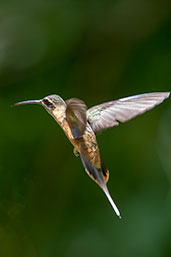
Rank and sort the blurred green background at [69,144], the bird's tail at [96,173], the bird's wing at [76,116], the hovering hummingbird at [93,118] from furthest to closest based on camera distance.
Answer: the blurred green background at [69,144]
the bird's tail at [96,173]
the hovering hummingbird at [93,118]
the bird's wing at [76,116]

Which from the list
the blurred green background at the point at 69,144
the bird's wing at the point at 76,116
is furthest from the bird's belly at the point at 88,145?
the blurred green background at the point at 69,144

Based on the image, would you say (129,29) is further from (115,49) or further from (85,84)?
(85,84)

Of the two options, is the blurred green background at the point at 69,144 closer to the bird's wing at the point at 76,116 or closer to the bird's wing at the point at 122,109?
the bird's wing at the point at 122,109

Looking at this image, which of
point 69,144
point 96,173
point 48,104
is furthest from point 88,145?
point 69,144

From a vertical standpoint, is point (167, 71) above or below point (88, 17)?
below

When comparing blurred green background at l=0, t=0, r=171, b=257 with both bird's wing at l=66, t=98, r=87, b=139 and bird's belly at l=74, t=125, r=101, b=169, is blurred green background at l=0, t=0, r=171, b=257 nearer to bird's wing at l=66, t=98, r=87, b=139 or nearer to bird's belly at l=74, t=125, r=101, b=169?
bird's belly at l=74, t=125, r=101, b=169

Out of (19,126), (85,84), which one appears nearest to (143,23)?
(85,84)

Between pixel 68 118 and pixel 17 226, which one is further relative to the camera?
pixel 17 226
